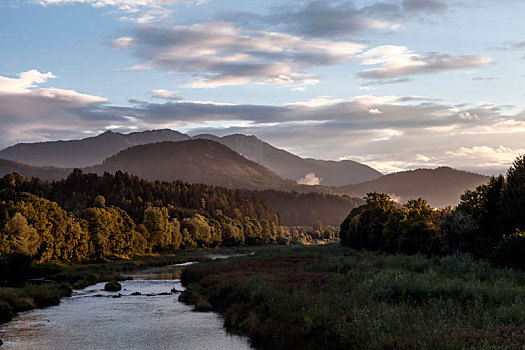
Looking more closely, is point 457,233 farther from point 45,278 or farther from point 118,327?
point 45,278

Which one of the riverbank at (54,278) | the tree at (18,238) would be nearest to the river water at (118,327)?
the riverbank at (54,278)

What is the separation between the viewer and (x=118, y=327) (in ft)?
129

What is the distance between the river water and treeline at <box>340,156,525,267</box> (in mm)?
27158

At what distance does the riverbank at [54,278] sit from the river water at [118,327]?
1907mm

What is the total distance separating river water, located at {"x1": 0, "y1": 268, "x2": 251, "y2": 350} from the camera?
3338 cm

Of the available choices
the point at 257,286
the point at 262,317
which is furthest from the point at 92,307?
the point at 262,317

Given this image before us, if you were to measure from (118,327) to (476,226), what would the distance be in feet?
156

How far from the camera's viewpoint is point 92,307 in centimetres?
5022

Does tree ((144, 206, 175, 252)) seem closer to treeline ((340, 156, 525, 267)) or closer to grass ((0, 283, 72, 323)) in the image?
treeline ((340, 156, 525, 267))

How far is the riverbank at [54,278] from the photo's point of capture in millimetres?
49656

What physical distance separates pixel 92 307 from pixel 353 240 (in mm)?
80640

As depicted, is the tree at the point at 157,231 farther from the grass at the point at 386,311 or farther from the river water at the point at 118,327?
the grass at the point at 386,311

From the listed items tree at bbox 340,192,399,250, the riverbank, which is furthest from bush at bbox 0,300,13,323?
tree at bbox 340,192,399,250

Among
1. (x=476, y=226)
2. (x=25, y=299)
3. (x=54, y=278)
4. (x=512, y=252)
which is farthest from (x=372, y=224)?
(x=25, y=299)
